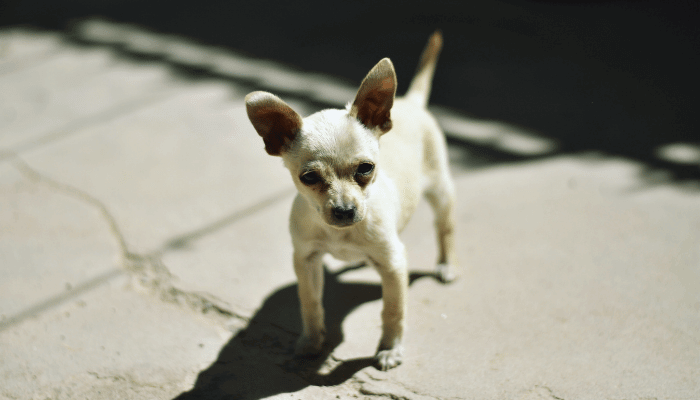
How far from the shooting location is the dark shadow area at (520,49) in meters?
4.78

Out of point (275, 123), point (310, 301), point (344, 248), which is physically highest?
point (275, 123)

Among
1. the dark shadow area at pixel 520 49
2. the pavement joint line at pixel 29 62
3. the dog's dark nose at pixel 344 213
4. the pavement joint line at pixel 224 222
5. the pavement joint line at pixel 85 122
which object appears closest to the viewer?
the dog's dark nose at pixel 344 213

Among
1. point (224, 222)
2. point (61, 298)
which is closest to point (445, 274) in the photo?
point (224, 222)

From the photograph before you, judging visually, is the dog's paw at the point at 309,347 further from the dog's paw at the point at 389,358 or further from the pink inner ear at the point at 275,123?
the pink inner ear at the point at 275,123

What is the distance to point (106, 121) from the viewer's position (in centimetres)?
542

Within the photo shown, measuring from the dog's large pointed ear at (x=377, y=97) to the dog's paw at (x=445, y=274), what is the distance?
1.15 m

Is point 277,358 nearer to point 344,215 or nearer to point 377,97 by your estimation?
point 344,215

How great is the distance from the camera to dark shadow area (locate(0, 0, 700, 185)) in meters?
4.78

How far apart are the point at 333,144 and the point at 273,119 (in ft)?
0.92

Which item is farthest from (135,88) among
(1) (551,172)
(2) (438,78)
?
(1) (551,172)

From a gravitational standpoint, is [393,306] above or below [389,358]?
above

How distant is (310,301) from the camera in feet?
8.95

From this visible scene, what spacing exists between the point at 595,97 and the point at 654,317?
2.83 metres

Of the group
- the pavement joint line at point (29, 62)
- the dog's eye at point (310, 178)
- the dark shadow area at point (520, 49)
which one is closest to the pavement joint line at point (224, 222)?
the dog's eye at point (310, 178)
